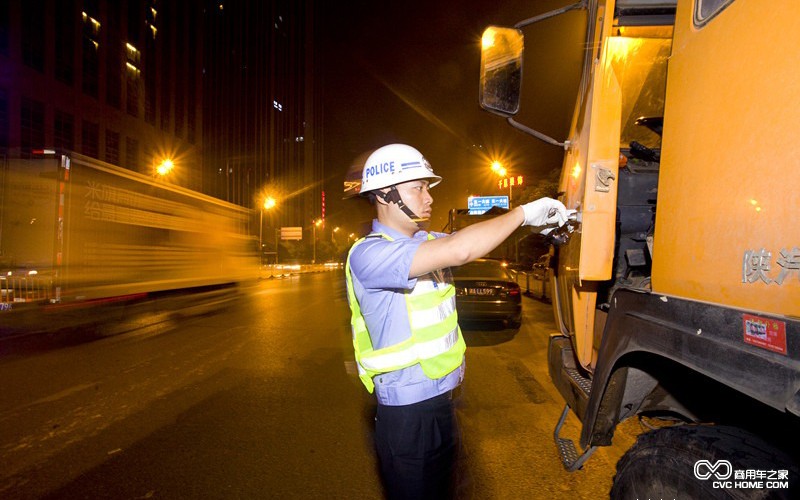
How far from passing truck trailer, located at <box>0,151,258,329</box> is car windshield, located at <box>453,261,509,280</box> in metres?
9.33

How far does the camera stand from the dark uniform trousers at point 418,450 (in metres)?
1.71

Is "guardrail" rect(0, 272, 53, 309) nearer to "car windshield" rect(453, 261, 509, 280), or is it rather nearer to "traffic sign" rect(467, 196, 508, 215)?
"car windshield" rect(453, 261, 509, 280)

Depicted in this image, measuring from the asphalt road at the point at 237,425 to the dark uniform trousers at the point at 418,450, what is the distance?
2.18ft

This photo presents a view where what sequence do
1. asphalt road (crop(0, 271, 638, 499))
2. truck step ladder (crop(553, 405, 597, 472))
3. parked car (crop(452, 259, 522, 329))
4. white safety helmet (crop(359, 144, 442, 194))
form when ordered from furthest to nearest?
parked car (crop(452, 259, 522, 329)), asphalt road (crop(0, 271, 638, 499)), truck step ladder (crop(553, 405, 597, 472)), white safety helmet (crop(359, 144, 442, 194))

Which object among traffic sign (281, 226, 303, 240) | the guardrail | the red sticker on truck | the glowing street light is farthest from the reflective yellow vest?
traffic sign (281, 226, 303, 240)

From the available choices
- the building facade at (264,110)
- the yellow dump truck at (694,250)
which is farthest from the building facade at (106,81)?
the yellow dump truck at (694,250)

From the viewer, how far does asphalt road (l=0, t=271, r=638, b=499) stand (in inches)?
121

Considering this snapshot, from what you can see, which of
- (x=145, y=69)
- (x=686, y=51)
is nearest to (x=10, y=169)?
(x=686, y=51)

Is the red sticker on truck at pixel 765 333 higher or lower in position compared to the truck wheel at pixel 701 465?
higher

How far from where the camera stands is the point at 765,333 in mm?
1129

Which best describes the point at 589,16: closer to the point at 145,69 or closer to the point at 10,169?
the point at 10,169

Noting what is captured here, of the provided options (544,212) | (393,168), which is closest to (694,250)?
(544,212)

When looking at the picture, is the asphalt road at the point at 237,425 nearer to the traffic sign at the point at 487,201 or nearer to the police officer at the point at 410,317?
the police officer at the point at 410,317

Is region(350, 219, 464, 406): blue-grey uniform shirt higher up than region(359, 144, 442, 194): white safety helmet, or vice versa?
region(359, 144, 442, 194): white safety helmet
